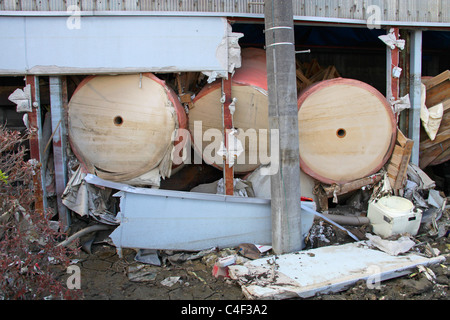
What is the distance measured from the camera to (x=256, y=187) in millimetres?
5910

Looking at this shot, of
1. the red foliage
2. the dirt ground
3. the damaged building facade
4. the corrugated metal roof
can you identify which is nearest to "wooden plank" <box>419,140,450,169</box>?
the damaged building facade

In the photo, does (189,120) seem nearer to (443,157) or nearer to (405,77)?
(405,77)

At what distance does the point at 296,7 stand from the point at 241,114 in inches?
72.8

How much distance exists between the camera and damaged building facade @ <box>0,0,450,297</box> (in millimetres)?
5359

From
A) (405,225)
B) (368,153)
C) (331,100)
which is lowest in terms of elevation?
(405,225)

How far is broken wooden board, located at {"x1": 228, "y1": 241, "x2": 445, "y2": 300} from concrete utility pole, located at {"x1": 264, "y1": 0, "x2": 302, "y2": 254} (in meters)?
0.35

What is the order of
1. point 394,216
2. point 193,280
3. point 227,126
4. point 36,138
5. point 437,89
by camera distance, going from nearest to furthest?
point 193,280 → point 394,216 → point 36,138 → point 227,126 → point 437,89

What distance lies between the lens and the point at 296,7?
588 cm

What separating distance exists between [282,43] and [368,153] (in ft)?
7.71

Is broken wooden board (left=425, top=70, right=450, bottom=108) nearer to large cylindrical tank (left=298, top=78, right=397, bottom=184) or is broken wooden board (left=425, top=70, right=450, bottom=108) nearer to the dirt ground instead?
large cylindrical tank (left=298, top=78, right=397, bottom=184)

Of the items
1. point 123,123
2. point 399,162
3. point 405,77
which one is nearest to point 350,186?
point 399,162

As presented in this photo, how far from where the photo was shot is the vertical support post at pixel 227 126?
5.64m

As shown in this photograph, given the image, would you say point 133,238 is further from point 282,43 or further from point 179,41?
point 282,43
